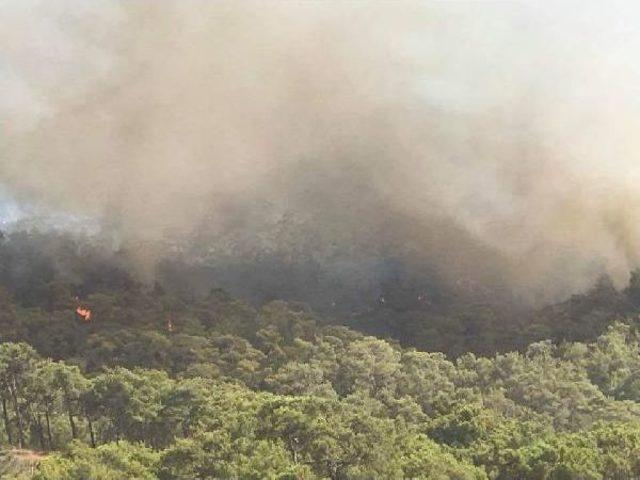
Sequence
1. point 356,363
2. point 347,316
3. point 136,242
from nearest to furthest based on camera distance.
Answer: point 356,363 < point 347,316 < point 136,242

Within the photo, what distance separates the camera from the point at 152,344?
40.0m

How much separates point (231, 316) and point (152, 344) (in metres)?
7.71

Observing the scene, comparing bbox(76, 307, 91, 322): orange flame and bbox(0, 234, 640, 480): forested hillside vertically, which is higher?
bbox(76, 307, 91, 322): orange flame

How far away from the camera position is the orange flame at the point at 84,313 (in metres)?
46.5

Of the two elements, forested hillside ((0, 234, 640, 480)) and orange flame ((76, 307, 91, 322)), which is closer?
forested hillside ((0, 234, 640, 480))

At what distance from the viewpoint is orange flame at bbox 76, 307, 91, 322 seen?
152 ft

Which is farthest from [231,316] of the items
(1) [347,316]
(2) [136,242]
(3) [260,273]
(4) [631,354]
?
(4) [631,354]

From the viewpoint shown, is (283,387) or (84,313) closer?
(283,387)

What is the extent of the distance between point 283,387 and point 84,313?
1660 centimetres

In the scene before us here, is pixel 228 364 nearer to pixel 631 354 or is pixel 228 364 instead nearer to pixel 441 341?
pixel 441 341

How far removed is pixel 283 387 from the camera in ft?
112

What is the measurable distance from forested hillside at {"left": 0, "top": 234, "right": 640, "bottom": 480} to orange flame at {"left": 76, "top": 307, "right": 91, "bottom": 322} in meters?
0.20

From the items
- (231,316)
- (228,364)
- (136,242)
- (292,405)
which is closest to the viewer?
(292,405)

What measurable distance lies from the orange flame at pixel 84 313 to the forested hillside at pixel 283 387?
198 millimetres
